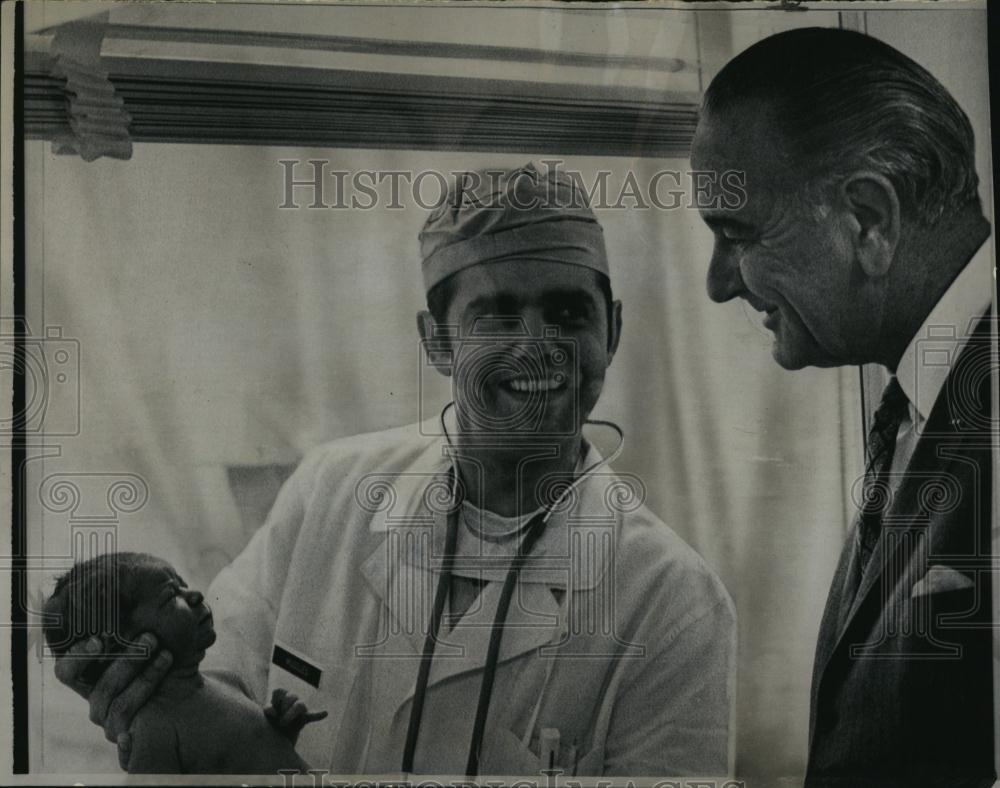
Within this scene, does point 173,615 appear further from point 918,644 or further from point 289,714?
point 918,644

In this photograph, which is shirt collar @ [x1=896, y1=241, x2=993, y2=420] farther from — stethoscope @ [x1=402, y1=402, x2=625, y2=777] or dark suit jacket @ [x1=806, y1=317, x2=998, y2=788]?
stethoscope @ [x1=402, y1=402, x2=625, y2=777]

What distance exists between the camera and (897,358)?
203cm

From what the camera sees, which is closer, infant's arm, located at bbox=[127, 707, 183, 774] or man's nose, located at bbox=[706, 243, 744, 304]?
infant's arm, located at bbox=[127, 707, 183, 774]

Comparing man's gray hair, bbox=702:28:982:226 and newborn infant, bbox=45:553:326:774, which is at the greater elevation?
man's gray hair, bbox=702:28:982:226

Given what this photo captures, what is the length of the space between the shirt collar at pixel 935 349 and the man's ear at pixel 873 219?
0.44 ft

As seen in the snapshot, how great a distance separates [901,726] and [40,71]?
1946 millimetres

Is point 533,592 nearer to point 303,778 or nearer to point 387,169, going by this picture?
point 303,778

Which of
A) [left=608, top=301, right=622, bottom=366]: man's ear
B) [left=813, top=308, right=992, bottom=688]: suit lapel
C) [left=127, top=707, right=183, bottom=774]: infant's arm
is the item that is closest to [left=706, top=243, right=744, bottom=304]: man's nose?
[left=608, top=301, right=622, bottom=366]: man's ear

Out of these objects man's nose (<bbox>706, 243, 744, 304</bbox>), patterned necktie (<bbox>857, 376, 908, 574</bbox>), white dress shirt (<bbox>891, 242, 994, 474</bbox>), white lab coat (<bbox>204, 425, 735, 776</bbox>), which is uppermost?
man's nose (<bbox>706, 243, 744, 304</bbox>)

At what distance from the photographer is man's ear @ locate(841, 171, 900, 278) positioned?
79.0 inches

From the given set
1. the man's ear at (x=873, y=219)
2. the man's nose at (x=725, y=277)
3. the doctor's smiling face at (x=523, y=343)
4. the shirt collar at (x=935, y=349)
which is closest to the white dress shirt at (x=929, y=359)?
the shirt collar at (x=935, y=349)

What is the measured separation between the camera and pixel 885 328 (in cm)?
202

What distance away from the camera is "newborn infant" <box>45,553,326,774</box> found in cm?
192

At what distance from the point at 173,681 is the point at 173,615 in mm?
113
